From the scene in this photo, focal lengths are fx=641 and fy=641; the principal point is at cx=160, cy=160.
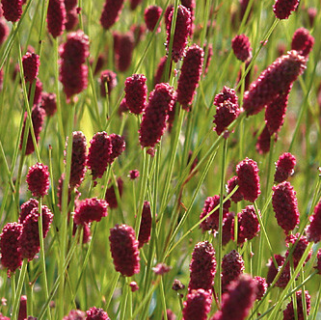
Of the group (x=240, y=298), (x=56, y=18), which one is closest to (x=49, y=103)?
(x=56, y=18)

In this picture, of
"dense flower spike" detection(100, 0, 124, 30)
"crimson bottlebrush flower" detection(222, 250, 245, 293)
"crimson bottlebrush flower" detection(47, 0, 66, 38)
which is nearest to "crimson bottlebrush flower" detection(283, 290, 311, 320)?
"crimson bottlebrush flower" detection(222, 250, 245, 293)

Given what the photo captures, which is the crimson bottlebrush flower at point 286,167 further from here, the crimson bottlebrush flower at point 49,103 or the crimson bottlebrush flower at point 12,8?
the crimson bottlebrush flower at point 49,103

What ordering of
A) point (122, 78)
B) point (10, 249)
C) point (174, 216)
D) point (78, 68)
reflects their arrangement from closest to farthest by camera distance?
1. point (78, 68)
2. point (10, 249)
3. point (174, 216)
4. point (122, 78)

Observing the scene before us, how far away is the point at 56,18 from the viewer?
1.11 metres

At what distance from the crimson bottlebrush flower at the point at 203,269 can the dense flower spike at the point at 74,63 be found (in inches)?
12.6

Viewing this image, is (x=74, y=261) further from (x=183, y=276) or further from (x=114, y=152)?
(x=183, y=276)

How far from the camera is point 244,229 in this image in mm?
1061

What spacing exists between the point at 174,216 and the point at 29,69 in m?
0.40

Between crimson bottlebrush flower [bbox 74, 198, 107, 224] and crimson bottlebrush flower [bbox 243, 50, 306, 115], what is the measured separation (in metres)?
0.26

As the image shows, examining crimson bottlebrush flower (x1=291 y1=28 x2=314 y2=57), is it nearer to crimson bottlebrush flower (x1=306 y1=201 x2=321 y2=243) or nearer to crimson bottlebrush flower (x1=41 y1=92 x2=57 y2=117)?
crimson bottlebrush flower (x1=41 y1=92 x2=57 y2=117)

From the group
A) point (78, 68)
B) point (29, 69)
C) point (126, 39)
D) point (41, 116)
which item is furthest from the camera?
point (126, 39)

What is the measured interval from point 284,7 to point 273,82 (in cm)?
42

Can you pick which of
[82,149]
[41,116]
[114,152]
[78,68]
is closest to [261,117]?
[41,116]

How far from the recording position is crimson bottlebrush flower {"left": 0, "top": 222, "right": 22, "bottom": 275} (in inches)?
37.0
